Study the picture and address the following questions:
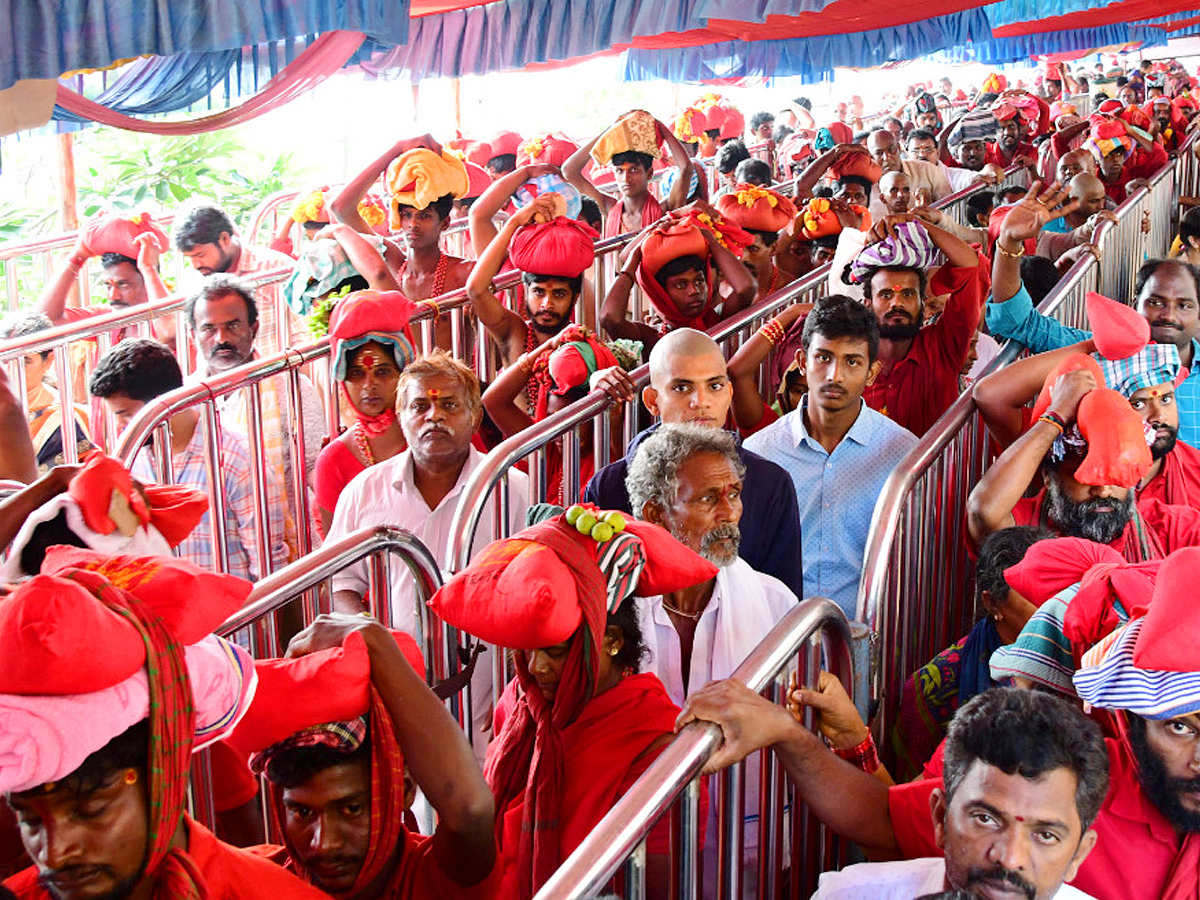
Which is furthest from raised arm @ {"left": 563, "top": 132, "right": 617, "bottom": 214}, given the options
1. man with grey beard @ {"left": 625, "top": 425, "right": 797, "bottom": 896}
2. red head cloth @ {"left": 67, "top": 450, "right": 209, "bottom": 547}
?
red head cloth @ {"left": 67, "top": 450, "right": 209, "bottom": 547}

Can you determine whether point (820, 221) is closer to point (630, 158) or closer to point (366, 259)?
point (630, 158)

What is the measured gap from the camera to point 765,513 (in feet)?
11.0

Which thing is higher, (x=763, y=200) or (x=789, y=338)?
(x=763, y=200)

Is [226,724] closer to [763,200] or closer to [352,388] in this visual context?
[352,388]

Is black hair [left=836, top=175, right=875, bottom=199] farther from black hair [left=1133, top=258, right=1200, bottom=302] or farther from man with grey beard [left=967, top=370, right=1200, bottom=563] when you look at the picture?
man with grey beard [left=967, top=370, right=1200, bottom=563]

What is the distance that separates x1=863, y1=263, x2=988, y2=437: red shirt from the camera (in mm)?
4570

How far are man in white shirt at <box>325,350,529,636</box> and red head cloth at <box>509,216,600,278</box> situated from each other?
1.42 meters

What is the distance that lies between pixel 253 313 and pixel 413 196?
3.91ft

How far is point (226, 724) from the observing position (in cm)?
170

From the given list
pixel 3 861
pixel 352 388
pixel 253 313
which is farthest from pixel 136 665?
pixel 253 313

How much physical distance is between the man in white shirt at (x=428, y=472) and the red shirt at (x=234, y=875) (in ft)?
5.66

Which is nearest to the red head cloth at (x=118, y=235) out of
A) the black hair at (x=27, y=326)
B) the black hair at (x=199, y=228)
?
the black hair at (x=199, y=228)

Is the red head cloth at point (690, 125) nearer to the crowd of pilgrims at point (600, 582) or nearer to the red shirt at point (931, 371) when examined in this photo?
the crowd of pilgrims at point (600, 582)

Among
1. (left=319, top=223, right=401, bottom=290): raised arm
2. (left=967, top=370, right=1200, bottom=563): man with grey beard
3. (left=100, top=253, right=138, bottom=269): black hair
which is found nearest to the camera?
(left=967, top=370, right=1200, bottom=563): man with grey beard
